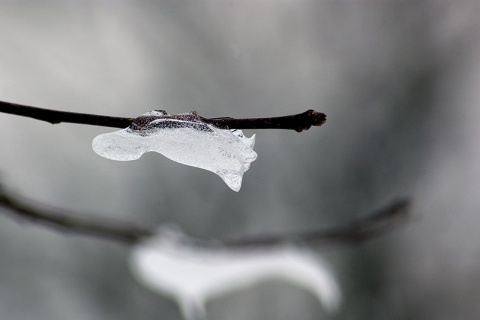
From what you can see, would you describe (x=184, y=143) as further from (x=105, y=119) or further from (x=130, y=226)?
(x=130, y=226)

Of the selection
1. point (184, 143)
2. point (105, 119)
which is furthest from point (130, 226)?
point (105, 119)

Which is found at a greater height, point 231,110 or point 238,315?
point 231,110

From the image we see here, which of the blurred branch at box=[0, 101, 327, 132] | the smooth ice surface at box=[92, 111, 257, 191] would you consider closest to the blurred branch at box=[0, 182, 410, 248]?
the smooth ice surface at box=[92, 111, 257, 191]

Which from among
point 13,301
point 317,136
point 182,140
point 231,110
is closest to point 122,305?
point 13,301

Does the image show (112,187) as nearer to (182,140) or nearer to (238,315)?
(238,315)

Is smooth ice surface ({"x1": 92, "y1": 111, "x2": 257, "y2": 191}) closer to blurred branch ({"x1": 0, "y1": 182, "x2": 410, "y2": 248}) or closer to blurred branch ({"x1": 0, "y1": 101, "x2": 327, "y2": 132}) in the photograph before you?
blurred branch ({"x1": 0, "y1": 101, "x2": 327, "y2": 132})

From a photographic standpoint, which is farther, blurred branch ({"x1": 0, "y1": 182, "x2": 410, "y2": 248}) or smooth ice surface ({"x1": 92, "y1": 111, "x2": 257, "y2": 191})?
blurred branch ({"x1": 0, "y1": 182, "x2": 410, "y2": 248})
